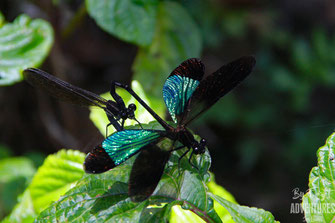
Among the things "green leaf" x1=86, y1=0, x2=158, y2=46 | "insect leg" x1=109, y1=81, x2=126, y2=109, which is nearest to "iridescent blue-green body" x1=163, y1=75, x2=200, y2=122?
"insect leg" x1=109, y1=81, x2=126, y2=109

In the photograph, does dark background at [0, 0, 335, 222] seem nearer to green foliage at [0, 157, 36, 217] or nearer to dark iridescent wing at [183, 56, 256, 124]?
green foliage at [0, 157, 36, 217]

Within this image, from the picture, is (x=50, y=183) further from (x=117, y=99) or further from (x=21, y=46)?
(x=21, y=46)

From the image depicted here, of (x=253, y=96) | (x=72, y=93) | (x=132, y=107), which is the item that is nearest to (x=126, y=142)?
(x=132, y=107)

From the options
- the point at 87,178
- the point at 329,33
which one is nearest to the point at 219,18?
the point at 329,33

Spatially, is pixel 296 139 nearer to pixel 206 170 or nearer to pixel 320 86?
pixel 320 86

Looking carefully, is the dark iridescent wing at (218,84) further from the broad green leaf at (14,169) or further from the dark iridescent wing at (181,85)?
the broad green leaf at (14,169)

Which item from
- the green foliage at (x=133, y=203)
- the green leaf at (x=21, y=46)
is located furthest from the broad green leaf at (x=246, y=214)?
the green leaf at (x=21, y=46)
